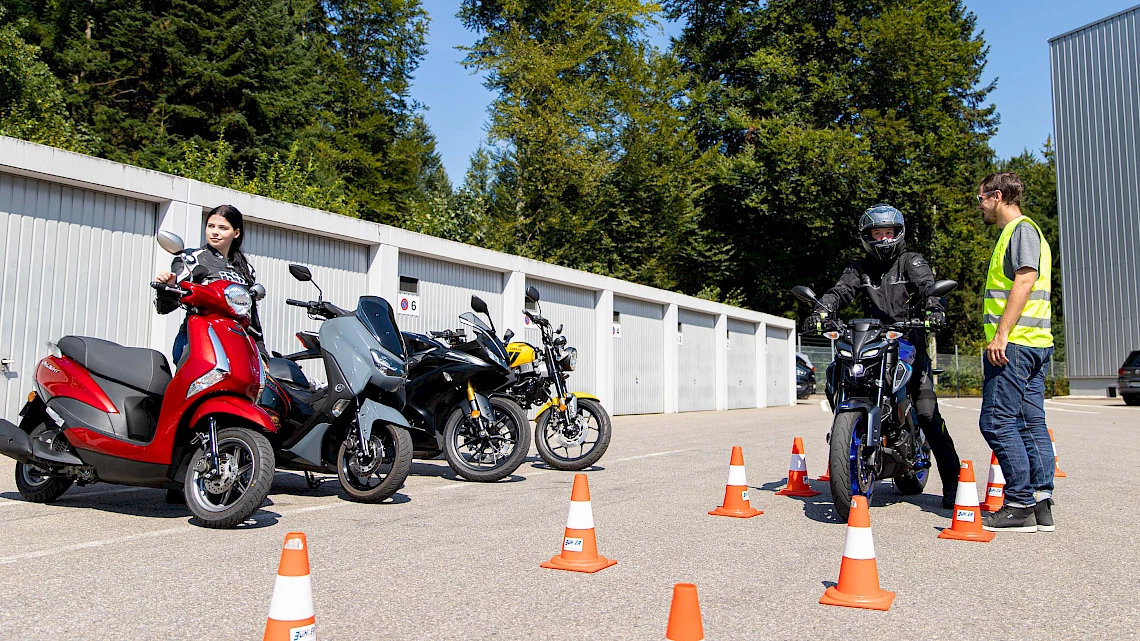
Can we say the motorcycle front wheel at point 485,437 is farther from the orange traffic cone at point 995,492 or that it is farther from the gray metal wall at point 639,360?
the gray metal wall at point 639,360

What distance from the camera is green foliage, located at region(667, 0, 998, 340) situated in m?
36.3

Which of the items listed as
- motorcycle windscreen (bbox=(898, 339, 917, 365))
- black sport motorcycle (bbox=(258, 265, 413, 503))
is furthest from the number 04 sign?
motorcycle windscreen (bbox=(898, 339, 917, 365))

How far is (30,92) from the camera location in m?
22.5

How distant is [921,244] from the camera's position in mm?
38000

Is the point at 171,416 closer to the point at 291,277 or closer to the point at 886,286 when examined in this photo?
the point at 886,286

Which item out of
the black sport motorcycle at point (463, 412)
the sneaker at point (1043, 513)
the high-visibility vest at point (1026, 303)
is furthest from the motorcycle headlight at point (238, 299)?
the sneaker at point (1043, 513)

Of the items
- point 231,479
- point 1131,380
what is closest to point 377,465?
point 231,479

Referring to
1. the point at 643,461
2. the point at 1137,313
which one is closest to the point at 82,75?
the point at 643,461

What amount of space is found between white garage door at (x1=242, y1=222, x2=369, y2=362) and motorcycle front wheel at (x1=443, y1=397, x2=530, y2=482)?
523 cm

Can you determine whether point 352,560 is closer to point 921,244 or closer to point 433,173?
point 921,244

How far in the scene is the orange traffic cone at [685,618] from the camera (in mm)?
2666

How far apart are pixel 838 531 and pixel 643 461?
14.0 feet

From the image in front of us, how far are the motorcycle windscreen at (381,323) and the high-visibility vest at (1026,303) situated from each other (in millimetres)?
3863

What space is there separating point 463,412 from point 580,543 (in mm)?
3381
